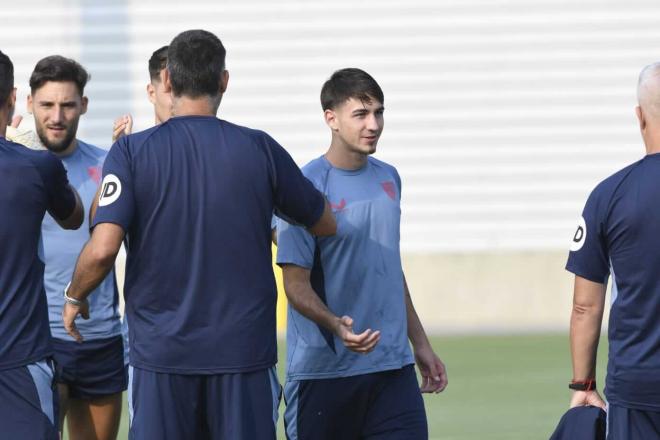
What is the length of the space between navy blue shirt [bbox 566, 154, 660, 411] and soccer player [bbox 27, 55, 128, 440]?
2.98m

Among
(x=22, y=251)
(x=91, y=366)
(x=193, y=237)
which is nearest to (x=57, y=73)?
(x=91, y=366)

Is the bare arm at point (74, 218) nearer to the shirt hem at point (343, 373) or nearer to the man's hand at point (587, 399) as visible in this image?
the shirt hem at point (343, 373)

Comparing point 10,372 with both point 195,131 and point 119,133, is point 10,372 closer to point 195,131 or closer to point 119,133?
point 195,131

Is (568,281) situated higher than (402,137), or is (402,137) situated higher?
(402,137)

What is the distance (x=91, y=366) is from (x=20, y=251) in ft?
6.52

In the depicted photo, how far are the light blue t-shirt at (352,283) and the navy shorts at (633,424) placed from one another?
4.20 feet

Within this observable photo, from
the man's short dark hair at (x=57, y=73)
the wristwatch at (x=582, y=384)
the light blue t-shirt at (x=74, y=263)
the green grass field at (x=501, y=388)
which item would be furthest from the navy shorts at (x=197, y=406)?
the green grass field at (x=501, y=388)

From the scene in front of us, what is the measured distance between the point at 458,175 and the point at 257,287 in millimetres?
9938

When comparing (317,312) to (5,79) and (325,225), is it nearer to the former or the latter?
(325,225)

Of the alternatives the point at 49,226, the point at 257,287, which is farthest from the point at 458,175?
the point at 257,287

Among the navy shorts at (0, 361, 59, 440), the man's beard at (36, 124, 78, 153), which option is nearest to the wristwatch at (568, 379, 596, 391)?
the navy shorts at (0, 361, 59, 440)

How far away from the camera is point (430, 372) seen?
6.77 meters

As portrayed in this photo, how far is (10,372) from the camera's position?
575cm

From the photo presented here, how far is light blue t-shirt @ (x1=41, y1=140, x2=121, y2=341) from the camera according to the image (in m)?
7.48
